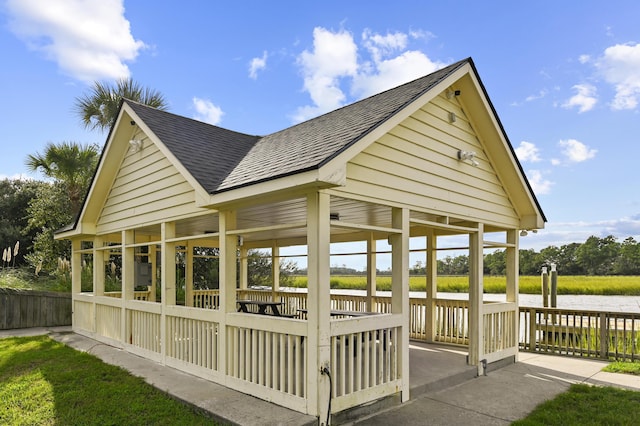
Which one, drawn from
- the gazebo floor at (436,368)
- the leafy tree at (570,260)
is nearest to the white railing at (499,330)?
the gazebo floor at (436,368)

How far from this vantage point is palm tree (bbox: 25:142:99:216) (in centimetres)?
1600

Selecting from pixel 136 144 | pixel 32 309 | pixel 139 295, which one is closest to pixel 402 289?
pixel 136 144

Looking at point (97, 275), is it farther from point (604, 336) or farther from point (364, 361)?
point (604, 336)

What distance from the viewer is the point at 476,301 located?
23.0ft

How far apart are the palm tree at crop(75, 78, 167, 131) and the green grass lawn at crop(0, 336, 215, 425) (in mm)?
11538

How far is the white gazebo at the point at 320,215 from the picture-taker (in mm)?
4598

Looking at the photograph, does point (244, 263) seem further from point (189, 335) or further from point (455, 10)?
point (455, 10)

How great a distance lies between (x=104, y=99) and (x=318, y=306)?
15.8 m

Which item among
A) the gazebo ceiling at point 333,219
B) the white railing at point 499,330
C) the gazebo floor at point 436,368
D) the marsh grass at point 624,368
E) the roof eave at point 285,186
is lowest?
the marsh grass at point 624,368

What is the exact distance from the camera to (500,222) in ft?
25.1

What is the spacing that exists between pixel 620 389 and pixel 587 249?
46.2 metres

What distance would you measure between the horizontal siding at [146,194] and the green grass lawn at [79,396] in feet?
8.20

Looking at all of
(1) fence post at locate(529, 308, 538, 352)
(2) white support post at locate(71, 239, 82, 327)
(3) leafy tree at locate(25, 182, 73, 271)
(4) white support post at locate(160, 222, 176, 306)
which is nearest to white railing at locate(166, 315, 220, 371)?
(4) white support post at locate(160, 222, 176, 306)

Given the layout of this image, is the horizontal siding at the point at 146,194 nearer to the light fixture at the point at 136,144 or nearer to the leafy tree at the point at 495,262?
the light fixture at the point at 136,144
